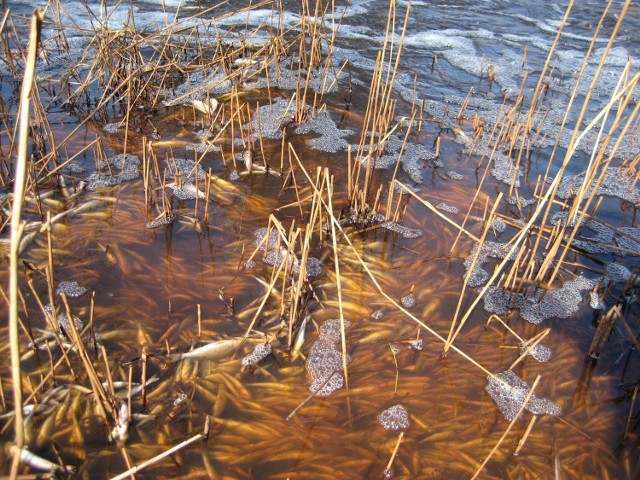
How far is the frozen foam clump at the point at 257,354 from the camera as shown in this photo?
83.4 inches

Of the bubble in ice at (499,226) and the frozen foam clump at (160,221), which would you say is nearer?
the frozen foam clump at (160,221)

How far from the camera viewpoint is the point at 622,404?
2055 millimetres

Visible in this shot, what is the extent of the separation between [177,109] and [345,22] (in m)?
4.55

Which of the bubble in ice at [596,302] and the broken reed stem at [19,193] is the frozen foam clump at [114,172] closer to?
the broken reed stem at [19,193]

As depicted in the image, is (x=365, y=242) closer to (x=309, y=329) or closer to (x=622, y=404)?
(x=309, y=329)

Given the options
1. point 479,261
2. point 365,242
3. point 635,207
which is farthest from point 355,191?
point 635,207

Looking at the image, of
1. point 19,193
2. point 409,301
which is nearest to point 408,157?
point 409,301

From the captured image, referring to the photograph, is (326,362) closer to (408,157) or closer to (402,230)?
(402,230)

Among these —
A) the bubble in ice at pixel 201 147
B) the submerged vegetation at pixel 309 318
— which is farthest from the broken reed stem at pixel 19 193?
the bubble in ice at pixel 201 147

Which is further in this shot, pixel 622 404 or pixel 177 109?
pixel 177 109

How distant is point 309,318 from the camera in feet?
7.75

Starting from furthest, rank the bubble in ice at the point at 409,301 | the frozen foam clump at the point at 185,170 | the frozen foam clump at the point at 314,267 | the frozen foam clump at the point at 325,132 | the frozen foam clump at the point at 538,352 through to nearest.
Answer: the frozen foam clump at the point at 325,132 < the frozen foam clump at the point at 185,170 < the frozen foam clump at the point at 314,267 < the bubble in ice at the point at 409,301 < the frozen foam clump at the point at 538,352

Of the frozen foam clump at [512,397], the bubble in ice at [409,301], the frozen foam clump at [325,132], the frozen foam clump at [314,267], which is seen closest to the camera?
the frozen foam clump at [512,397]

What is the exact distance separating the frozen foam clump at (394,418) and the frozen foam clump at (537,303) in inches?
33.7
